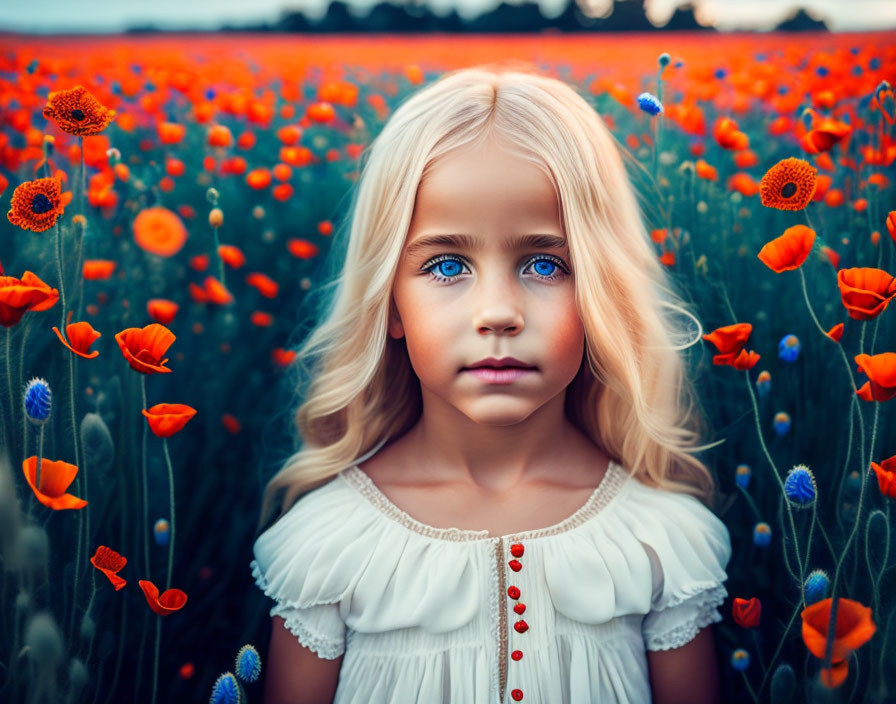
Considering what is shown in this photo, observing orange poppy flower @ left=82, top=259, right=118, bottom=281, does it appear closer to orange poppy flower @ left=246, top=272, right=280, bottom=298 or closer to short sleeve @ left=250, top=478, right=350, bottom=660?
orange poppy flower @ left=246, top=272, right=280, bottom=298

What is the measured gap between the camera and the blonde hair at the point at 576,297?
146cm

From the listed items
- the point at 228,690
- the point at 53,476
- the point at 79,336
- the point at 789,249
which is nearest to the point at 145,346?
the point at 79,336

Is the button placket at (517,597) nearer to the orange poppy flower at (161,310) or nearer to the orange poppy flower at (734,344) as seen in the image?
the orange poppy flower at (734,344)

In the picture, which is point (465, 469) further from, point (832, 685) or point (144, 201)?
point (144, 201)

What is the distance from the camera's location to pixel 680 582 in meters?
1.52

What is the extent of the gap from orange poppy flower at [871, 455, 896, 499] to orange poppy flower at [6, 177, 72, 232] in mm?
1444

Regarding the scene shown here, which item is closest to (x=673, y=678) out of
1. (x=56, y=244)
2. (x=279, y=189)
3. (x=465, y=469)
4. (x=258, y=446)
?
(x=465, y=469)

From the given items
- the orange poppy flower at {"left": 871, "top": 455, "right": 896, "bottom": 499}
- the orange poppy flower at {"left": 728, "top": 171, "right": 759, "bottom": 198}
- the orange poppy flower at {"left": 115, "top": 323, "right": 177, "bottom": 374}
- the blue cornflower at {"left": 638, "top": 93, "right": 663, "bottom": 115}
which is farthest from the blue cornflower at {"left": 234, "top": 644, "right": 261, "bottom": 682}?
the orange poppy flower at {"left": 728, "top": 171, "right": 759, "bottom": 198}

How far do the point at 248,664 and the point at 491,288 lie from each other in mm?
772

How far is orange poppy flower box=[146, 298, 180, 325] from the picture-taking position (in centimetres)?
164

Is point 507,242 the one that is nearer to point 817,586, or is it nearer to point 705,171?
point 705,171

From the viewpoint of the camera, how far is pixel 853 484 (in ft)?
5.26

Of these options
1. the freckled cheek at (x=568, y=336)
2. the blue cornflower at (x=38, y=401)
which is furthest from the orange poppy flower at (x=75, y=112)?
the freckled cheek at (x=568, y=336)

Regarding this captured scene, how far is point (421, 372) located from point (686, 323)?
0.61m
